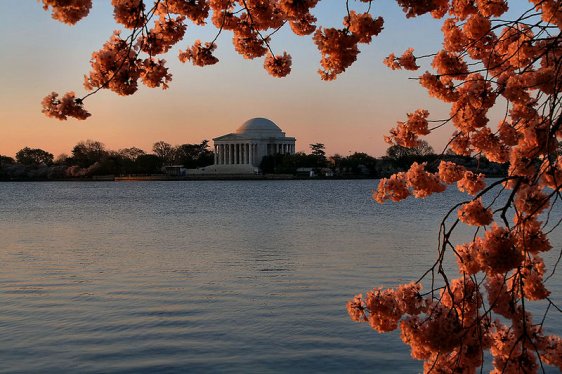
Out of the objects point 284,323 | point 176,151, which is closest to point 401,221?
point 284,323

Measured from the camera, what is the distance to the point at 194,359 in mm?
9117

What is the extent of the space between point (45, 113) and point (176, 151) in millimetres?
151645

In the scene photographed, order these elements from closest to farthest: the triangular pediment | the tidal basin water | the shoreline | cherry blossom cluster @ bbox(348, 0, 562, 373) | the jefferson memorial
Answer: cherry blossom cluster @ bbox(348, 0, 562, 373) → the tidal basin water → the shoreline → the jefferson memorial → the triangular pediment

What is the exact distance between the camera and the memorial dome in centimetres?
14612

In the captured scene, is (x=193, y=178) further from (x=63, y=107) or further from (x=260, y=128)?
(x=63, y=107)

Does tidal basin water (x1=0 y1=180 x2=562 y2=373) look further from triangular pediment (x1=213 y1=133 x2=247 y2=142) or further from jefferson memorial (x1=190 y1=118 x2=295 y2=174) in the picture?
triangular pediment (x1=213 y1=133 x2=247 y2=142)

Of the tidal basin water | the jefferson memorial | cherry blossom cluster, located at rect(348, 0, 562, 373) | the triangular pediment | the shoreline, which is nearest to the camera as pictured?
cherry blossom cluster, located at rect(348, 0, 562, 373)

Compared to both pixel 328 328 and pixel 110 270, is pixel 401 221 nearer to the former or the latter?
pixel 110 270

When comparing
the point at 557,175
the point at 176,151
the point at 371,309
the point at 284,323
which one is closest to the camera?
the point at 557,175

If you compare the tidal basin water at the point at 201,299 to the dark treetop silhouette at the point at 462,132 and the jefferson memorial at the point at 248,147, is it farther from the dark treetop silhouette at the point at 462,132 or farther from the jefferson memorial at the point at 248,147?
the jefferson memorial at the point at 248,147

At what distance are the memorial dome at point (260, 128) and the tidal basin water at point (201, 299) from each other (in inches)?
4677

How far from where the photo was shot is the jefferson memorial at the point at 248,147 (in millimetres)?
142000

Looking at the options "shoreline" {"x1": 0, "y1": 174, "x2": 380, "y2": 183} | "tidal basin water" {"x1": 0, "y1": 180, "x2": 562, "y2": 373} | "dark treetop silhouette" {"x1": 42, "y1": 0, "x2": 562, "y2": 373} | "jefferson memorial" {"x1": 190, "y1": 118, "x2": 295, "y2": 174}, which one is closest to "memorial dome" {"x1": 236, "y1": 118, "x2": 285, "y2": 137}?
"jefferson memorial" {"x1": 190, "y1": 118, "x2": 295, "y2": 174}

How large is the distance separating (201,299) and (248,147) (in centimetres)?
13055
